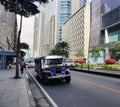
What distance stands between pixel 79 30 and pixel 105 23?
45.7 meters

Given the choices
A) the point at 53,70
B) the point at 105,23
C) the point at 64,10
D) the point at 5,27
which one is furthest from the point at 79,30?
the point at 53,70

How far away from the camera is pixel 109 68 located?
156 feet

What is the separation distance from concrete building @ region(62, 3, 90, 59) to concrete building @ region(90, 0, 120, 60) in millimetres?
15216

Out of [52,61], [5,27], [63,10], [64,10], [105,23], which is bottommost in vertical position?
[52,61]

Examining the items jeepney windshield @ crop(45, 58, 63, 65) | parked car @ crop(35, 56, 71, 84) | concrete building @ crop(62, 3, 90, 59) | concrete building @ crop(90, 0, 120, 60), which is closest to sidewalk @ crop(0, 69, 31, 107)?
parked car @ crop(35, 56, 71, 84)

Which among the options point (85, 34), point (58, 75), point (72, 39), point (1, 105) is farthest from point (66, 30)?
point (1, 105)

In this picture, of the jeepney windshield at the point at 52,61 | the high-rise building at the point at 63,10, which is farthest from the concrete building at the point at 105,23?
the high-rise building at the point at 63,10

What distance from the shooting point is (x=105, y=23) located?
96875mm

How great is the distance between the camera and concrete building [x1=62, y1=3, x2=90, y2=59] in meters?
129

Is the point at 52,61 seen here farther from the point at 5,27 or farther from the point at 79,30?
the point at 79,30

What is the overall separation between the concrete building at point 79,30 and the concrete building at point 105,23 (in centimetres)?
1522

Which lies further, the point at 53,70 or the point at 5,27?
the point at 5,27

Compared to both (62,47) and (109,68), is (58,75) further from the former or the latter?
(62,47)

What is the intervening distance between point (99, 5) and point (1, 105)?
100945mm
